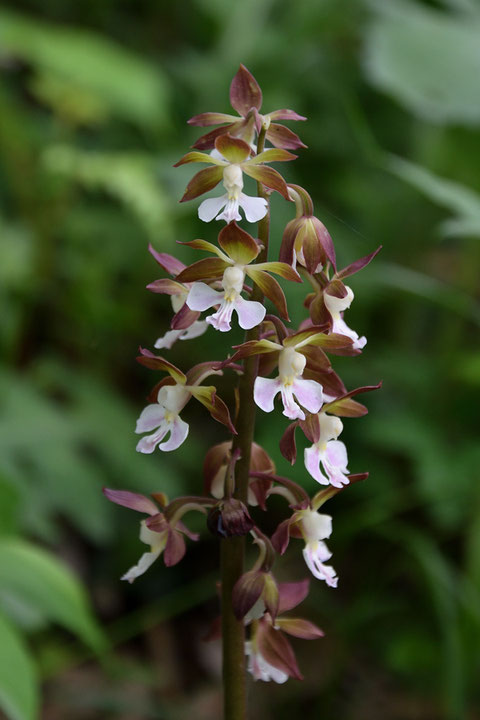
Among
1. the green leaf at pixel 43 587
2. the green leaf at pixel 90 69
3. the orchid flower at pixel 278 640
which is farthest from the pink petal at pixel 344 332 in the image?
the green leaf at pixel 90 69

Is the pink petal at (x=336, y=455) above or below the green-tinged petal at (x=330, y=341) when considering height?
below

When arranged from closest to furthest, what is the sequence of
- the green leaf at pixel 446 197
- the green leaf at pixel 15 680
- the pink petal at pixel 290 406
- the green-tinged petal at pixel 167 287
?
1. the pink petal at pixel 290 406
2. the green-tinged petal at pixel 167 287
3. the green leaf at pixel 15 680
4. the green leaf at pixel 446 197

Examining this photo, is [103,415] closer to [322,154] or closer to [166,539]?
[322,154]

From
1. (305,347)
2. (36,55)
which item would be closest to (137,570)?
(305,347)

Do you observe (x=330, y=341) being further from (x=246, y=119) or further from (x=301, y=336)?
(x=246, y=119)

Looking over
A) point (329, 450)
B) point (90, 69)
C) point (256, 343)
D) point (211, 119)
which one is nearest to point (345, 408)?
point (329, 450)

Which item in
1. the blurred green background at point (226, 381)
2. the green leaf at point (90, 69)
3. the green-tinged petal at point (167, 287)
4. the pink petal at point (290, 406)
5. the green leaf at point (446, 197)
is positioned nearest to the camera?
the pink petal at point (290, 406)

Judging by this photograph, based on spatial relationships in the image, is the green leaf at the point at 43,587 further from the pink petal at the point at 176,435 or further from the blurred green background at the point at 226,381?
the pink petal at the point at 176,435
